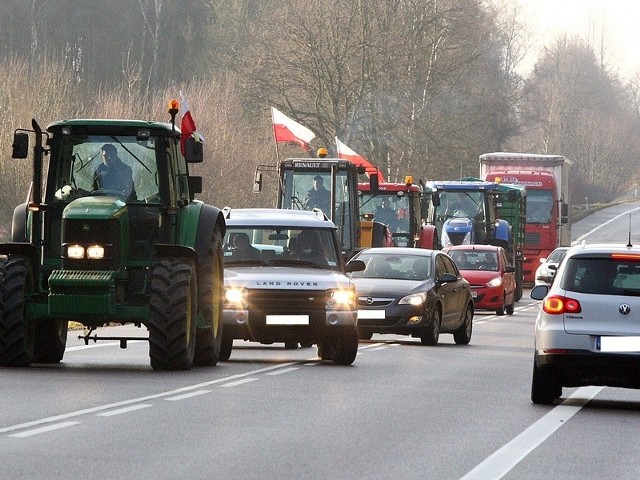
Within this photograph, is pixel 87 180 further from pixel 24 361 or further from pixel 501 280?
pixel 501 280

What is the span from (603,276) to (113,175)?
5.72 meters

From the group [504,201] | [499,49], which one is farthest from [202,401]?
[499,49]

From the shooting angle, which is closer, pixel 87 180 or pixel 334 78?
pixel 87 180

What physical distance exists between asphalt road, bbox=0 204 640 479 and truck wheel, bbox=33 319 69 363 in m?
0.25

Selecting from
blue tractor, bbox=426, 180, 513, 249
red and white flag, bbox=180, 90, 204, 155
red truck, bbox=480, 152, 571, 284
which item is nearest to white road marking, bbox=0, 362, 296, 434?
red and white flag, bbox=180, 90, 204, 155

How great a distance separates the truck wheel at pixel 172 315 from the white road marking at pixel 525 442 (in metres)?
3.95

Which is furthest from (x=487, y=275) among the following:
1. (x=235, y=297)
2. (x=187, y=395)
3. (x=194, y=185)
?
(x=187, y=395)

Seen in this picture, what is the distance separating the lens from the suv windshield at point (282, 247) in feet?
71.5

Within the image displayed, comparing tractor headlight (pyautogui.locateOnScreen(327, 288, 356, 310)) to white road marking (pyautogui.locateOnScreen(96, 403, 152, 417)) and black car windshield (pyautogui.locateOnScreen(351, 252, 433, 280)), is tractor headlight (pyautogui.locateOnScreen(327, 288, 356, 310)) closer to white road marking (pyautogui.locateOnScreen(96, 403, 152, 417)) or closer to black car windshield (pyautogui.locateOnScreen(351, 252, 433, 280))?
white road marking (pyautogui.locateOnScreen(96, 403, 152, 417))

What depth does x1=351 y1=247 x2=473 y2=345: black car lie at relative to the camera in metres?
25.7

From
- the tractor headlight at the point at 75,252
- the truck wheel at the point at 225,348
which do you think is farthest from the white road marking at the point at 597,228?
the tractor headlight at the point at 75,252

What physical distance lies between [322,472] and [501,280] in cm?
2927

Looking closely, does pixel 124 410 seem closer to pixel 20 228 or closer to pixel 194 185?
pixel 20 228

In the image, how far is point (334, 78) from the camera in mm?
69500
